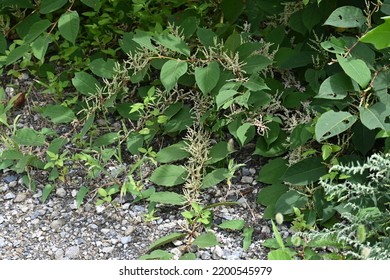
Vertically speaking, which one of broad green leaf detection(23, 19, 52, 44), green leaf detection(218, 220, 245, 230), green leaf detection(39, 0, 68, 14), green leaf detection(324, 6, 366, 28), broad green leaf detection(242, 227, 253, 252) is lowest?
broad green leaf detection(242, 227, 253, 252)

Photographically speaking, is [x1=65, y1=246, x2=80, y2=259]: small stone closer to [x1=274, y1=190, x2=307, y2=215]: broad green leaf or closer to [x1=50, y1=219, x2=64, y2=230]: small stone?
[x1=50, y1=219, x2=64, y2=230]: small stone

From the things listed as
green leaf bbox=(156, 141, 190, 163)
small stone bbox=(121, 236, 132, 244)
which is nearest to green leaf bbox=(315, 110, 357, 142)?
green leaf bbox=(156, 141, 190, 163)

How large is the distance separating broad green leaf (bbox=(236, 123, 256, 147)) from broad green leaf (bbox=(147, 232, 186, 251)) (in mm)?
407

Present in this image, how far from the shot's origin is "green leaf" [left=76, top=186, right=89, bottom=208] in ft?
9.52

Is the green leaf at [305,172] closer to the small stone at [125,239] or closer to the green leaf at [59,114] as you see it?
the small stone at [125,239]

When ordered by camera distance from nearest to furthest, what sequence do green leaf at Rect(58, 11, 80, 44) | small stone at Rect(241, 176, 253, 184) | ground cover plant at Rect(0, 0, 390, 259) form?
ground cover plant at Rect(0, 0, 390, 259) → small stone at Rect(241, 176, 253, 184) → green leaf at Rect(58, 11, 80, 44)

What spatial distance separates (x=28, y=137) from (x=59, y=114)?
166mm

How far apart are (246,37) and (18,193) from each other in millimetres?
1112

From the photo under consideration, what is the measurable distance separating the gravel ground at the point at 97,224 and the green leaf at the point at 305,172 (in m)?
0.18

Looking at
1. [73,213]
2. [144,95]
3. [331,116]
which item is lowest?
[73,213]

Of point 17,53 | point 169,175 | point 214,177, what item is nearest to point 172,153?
point 169,175

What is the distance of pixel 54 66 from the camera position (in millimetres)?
3545

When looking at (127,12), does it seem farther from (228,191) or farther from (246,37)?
(228,191)
